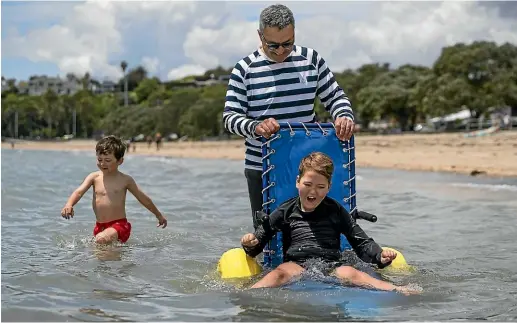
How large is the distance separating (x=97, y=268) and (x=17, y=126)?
4141 inches

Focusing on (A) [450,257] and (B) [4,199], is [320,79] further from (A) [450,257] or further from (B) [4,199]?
(B) [4,199]

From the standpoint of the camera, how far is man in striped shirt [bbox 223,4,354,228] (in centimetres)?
448

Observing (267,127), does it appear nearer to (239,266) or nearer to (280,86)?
(280,86)

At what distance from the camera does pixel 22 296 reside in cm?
418

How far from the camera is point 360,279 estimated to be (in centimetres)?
421

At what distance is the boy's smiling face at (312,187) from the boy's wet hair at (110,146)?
2456 millimetres

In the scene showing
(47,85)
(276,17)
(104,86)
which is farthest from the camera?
(47,85)

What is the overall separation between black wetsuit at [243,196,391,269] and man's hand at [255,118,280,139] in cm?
47

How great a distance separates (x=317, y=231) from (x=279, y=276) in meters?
0.38

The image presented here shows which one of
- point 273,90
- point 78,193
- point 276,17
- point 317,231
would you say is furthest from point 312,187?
point 78,193

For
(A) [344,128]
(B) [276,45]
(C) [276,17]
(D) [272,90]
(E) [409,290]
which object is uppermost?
(C) [276,17]

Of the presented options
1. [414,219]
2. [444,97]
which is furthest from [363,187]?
[444,97]

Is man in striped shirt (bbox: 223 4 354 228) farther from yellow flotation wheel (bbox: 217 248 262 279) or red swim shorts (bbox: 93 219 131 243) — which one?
red swim shorts (bbox: 93 219 131 243)

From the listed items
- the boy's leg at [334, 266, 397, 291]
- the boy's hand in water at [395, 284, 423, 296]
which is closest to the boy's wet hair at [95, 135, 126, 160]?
the boy's leg at [334, 266, 397, 291]
